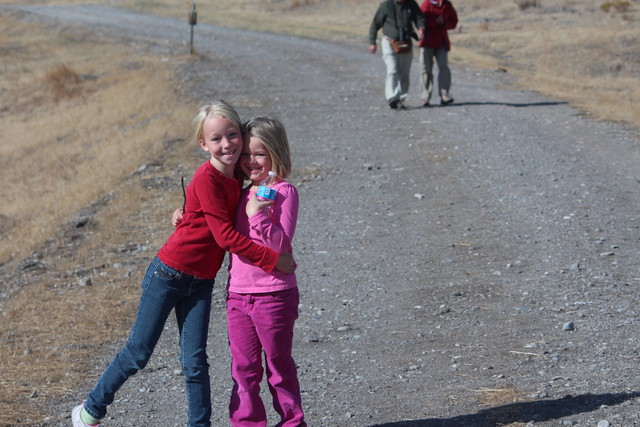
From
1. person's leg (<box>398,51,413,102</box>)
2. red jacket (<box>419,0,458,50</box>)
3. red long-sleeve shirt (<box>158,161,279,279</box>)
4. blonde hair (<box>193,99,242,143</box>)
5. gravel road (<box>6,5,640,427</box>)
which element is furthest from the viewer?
person's leg (<box>398,51,413,102</box>)

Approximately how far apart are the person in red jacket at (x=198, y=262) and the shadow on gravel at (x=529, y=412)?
1.05 m

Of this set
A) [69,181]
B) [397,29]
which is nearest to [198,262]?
[397,29]

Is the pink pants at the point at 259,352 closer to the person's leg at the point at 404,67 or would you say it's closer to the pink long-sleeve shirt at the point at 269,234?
the pink long-sleeve shirt at the point at 269,234

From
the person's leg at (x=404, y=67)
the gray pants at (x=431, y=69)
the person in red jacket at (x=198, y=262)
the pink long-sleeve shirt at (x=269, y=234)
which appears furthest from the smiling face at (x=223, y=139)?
the gray pants at (x=431, y=69)

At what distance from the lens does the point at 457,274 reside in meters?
7.21

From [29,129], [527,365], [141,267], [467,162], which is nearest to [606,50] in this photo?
[467,162]

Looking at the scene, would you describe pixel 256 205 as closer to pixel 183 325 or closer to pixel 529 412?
pixel 183 325

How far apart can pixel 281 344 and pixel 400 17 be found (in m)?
9.71

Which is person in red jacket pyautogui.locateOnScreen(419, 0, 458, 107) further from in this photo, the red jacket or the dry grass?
the dry grass

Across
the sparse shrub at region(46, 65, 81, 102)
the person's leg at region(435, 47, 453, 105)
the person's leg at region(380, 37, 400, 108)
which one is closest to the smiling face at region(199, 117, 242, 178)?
the person's leg at region(380, 37, 400, 108)

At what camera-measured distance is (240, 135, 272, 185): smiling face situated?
395cm

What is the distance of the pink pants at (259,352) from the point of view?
3.98 metres

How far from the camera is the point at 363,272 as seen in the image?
7.50 m

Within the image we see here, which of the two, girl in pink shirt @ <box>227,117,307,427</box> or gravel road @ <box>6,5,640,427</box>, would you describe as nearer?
girl in pink shirt @ <box>227,117,307,427</box>
